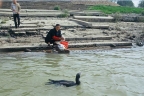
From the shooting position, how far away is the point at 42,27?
1409 cm

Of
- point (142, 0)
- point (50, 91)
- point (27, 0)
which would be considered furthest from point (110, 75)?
point (142, 0)

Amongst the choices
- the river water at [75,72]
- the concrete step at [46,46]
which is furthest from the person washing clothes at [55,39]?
the river water at [75,72]

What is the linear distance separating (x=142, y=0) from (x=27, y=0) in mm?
36688

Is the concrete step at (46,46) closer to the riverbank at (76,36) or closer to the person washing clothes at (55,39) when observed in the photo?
the riverbank at (76,36)

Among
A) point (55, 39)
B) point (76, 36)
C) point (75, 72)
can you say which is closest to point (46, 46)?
point (55, 39)

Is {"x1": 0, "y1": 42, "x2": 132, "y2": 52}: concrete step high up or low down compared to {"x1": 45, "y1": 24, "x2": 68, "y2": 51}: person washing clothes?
down

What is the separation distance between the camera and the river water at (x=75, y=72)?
6.79 metres

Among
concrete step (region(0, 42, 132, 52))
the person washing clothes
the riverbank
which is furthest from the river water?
the riverbank

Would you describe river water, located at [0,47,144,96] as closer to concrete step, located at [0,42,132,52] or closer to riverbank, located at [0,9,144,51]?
concrete step, located at [0,42,132,52]

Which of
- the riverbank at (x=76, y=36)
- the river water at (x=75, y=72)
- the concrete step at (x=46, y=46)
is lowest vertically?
the river water at (x=75, y=72)

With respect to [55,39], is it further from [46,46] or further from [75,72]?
[75,72]

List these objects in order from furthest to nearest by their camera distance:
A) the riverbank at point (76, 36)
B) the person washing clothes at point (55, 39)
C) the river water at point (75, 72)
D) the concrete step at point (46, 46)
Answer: the riverbank at point (76, 36) < the person washing clothes at point (55, 39) < the concrete step at point (46, 46) < the river water at point (75, 72)

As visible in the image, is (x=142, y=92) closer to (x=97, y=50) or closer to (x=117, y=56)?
(x=117, y=56)

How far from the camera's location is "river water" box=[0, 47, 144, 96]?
679cm
